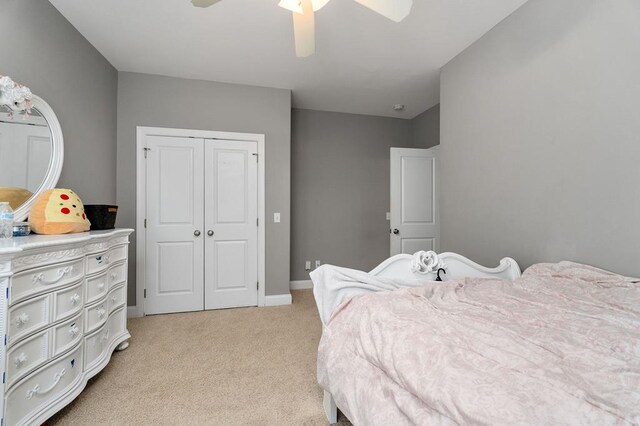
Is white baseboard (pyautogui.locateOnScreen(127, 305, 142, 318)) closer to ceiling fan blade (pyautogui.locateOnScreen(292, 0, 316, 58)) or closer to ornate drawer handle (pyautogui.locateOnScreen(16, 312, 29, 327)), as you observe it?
ornate drawer handle (pyautogui.locateOnScreen(16, 312, 29, 327))

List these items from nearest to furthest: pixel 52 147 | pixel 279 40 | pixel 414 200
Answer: pixel 52 147, pixel 279 40, pixel 414 200

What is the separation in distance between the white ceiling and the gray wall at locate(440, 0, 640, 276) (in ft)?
1.18

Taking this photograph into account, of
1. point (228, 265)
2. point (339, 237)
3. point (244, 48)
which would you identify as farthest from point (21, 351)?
point (339, 237)

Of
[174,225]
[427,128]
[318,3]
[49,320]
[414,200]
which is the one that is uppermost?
[427,128]

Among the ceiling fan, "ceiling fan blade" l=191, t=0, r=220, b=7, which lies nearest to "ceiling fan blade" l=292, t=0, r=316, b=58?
the ceiling fan

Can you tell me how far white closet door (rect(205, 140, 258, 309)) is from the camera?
3311mm

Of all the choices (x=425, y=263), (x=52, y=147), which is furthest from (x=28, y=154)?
(x=425, y=263)

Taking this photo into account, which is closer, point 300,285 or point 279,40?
point 279,40

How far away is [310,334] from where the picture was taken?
8.75 feet

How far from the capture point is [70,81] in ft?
7.73

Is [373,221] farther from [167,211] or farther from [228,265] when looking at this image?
[167,211]

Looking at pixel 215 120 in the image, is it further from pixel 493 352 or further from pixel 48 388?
pixel 493 352

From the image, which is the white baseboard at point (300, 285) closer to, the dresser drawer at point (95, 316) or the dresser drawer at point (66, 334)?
the dresser drawer at point (95, 316)

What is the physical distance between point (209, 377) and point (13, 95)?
6.94ft
